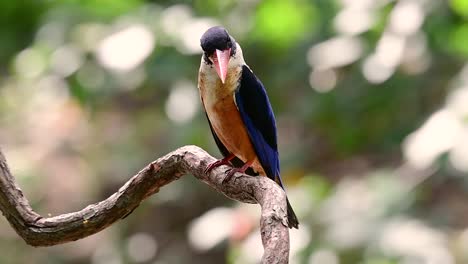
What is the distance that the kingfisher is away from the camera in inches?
98.5

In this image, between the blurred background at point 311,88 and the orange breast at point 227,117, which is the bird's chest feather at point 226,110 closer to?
the orange breast at point 227,117

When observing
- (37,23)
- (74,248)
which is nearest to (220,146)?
(37,23)

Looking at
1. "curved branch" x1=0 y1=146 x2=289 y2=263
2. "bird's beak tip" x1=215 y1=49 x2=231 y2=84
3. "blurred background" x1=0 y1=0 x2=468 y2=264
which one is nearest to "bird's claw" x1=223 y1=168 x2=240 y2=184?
"curved branch" x1=0 y1=146 x2=289 y2=263

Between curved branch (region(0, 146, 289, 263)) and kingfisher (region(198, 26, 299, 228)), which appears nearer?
curved branch (region(0, 146, 289, 263))

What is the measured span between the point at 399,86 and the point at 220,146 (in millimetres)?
1291

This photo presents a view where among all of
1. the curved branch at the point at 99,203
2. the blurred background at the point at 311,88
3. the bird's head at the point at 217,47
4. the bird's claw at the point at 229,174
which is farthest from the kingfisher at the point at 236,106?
the blurred background at the point at 311,88

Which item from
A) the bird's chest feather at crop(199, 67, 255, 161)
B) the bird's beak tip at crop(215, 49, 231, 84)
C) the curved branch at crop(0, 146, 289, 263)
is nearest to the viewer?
the curved branch at crop(0, 146, 289, 263)

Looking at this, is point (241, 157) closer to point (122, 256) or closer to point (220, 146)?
point (220, 146)

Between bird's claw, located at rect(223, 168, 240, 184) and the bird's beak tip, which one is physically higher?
the bird's beak tip

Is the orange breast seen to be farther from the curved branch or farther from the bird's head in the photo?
the curved branch

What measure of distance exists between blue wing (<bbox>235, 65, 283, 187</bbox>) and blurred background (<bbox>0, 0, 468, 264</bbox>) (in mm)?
493

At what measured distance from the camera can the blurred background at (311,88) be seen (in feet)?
10.2

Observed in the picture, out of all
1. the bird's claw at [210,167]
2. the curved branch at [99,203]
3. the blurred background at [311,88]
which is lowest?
the curved branch at [99,203]

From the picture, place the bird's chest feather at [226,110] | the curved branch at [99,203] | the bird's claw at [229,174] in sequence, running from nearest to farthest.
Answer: the curved branch at [99,203] < the bird's claw at [229,174] < the bird's chest feather at [226,110]
